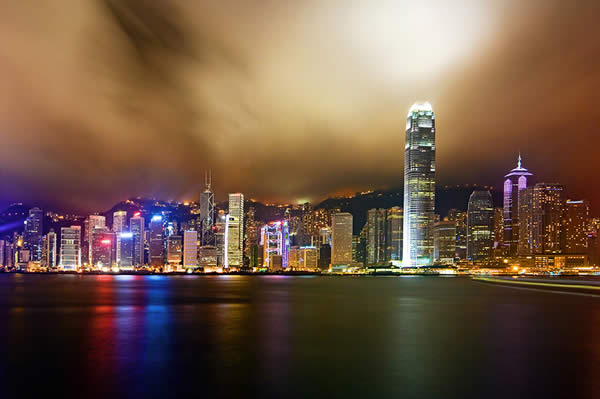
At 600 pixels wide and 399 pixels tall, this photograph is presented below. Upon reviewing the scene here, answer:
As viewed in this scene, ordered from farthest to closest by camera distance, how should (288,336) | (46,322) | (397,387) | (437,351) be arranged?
(46,322) < (288,336) < (437,351) < (397,387)

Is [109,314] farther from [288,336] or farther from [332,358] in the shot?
[332,358]

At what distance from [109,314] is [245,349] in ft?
94.2

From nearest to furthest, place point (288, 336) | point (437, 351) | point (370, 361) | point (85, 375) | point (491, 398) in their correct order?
point (491, 398) < point (85, 375) < point (370, 361) < point (437, 351) < point (288, 336)

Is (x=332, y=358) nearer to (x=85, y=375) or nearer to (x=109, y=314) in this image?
(x=85, y=375)

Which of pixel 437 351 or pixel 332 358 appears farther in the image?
pixel 437 351

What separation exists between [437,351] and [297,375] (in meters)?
11.5

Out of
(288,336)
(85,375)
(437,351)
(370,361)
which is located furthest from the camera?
(288,336)

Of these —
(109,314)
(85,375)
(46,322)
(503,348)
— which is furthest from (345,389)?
(109,314)

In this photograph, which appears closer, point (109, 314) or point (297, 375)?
point (297, 375)

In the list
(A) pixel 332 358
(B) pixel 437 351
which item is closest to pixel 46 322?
(A) pixel 332 358

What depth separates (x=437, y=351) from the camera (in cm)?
3225

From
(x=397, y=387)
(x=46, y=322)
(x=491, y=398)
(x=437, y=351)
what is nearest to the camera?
(x=491, y=398)

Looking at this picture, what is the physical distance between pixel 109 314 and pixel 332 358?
35153 mm

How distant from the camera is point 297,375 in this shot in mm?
25078
